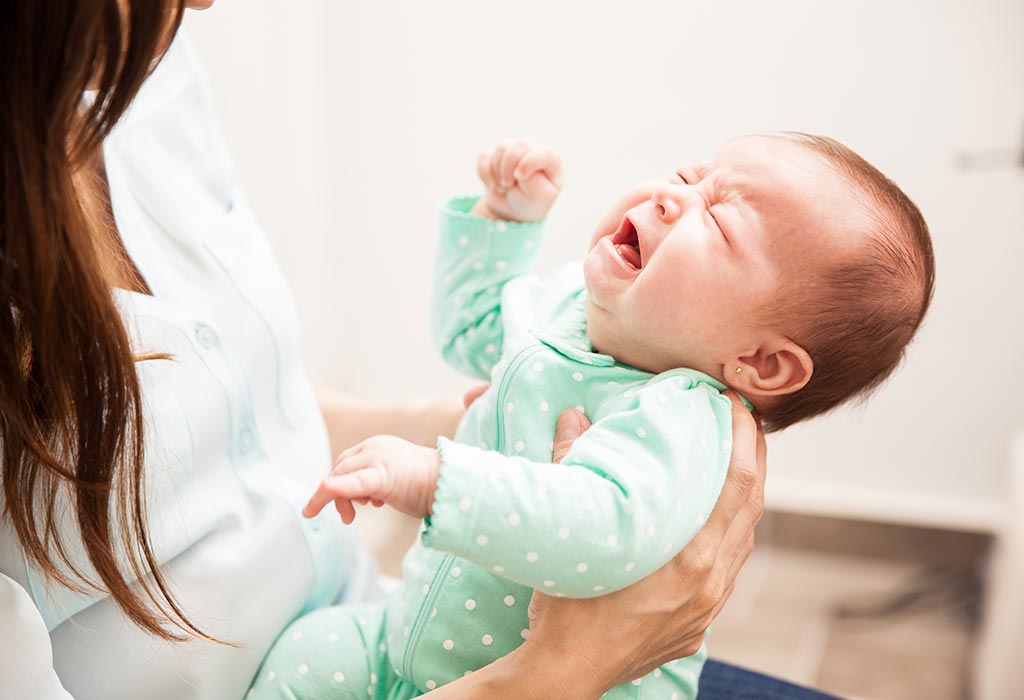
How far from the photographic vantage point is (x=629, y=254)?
0.80 metres

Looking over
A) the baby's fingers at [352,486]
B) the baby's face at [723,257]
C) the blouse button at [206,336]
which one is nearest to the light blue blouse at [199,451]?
the blouse button at [206,336]

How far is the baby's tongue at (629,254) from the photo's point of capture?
0.79 m

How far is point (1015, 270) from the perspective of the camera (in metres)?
1.98

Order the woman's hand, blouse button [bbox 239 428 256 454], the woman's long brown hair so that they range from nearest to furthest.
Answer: the woman's long brown hair → the woman's hand → blouse button [bbox 239 428 256 454]

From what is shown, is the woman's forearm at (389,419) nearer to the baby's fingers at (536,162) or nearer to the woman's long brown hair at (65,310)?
the baby's fingers at (536,162)

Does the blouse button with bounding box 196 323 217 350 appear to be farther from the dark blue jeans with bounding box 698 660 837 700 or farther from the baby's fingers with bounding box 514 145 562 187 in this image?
the dark blue jeans with bounding box 698 660 837 700

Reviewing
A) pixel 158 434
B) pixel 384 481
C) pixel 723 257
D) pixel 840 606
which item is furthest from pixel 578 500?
pixel 840 606

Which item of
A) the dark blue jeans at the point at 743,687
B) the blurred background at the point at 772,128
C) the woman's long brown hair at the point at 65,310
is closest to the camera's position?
the woman's long brown hair at the point at 65,310

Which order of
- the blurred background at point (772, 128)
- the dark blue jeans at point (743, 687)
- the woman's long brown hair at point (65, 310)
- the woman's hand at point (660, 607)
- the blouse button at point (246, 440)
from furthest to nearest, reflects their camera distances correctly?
1. the blurred background at point (772, 128)
2. the dark blue jeans at point (743, 687)
3. the blouse button at point (246, 440)
4. the woman's hand at point (660, 607)
5. the woman's long brown hair at point (65, 310)

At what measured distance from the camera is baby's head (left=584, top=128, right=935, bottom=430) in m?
0.74

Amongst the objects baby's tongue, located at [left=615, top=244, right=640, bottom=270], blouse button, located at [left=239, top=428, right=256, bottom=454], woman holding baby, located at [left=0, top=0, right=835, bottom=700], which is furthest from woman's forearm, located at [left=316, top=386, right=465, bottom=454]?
baby's tongue, located at [left=615, top=244, right=640, bottom=270]

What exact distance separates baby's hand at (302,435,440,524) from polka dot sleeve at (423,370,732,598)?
12 millimetres

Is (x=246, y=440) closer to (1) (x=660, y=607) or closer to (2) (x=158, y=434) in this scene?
(2) (x=158, y=434)

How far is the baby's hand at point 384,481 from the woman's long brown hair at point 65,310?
0.15m
